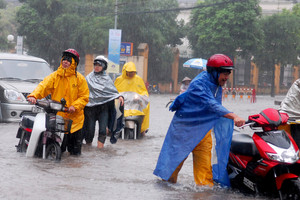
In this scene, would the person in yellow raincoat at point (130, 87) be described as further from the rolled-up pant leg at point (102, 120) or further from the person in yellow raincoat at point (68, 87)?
the person in yellow raincoat at point (68, 87)

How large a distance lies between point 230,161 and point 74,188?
1745 mm

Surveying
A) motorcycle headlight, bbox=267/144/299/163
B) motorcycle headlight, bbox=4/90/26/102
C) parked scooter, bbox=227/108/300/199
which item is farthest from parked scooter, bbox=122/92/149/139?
motorcycle headlight, bbox=267/144/299/163

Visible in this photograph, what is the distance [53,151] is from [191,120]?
8.02 ft

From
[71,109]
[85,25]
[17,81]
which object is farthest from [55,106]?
[85,25]

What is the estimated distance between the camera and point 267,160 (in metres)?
5.29

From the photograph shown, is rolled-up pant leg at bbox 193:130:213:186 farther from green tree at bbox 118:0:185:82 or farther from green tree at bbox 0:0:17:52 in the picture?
green tree at bbox 0:0:17:52

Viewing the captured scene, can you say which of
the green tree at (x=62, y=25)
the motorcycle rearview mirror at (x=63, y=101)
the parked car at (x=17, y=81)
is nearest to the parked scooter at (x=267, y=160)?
the motorcycle rearview mirror at (x=63, y=101)

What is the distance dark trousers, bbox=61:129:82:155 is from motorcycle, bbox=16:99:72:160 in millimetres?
237

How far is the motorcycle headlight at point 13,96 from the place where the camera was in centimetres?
1248

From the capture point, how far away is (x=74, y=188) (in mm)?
5926

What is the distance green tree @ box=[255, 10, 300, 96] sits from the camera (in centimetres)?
4325

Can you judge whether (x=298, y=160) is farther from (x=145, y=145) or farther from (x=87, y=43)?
(x=87, y=43)

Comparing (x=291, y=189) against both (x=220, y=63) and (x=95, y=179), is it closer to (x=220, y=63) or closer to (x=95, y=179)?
(x=220, y=63)

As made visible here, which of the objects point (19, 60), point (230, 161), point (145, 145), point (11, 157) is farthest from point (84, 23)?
point (230, 161)
